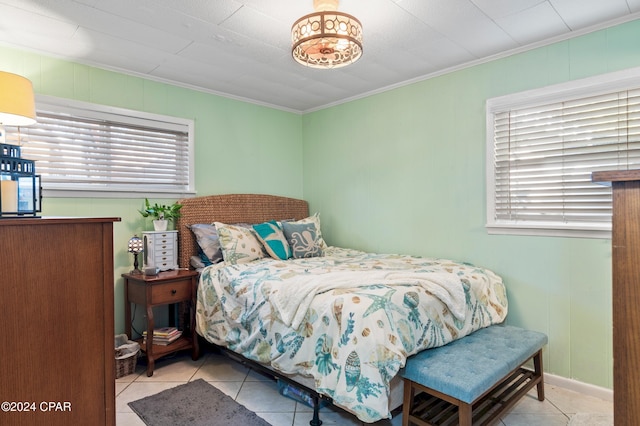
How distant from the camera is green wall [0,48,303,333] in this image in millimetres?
2770

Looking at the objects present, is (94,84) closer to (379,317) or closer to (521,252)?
(379,317)

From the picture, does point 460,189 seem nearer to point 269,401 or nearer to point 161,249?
point 269,401

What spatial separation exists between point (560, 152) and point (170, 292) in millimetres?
2977

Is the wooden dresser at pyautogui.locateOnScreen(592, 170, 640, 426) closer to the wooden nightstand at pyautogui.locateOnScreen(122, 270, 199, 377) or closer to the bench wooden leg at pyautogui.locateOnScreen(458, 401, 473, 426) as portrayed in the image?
the bench wooden leg at pyautogui.locateOnScreen(458, 401, 473, 426)

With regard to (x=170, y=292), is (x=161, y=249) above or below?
above

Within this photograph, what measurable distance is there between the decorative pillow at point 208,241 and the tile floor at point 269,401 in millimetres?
840

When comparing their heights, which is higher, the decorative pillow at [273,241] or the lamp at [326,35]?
the lamp at [326,35]

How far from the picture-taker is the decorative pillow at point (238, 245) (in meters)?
3.05

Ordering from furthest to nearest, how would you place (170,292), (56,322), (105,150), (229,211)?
(229,211) → (105,150) → (170,292) → (56,322)

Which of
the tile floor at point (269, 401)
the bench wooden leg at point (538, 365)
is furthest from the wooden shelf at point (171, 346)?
the bench wooden leg at point (538, 365)

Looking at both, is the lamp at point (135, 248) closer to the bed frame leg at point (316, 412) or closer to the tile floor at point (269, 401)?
the tile floor at point (269, 401)

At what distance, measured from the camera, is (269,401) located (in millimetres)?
2359

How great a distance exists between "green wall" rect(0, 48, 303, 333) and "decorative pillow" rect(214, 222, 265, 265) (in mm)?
627

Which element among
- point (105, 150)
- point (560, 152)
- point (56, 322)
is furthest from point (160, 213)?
point (560, 152)
